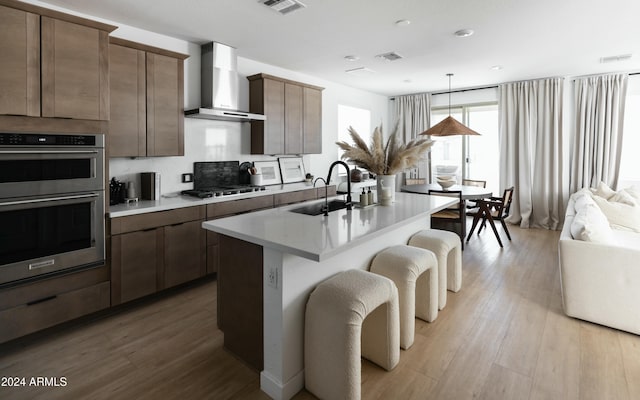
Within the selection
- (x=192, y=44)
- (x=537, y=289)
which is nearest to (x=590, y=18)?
(x=537, y=289)

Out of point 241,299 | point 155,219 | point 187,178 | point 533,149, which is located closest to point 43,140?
point 155,219

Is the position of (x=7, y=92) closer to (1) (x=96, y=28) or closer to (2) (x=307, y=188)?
(1) (x=96, y=28)

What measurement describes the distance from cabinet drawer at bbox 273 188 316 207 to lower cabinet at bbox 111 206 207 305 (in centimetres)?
111

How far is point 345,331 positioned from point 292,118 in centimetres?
379

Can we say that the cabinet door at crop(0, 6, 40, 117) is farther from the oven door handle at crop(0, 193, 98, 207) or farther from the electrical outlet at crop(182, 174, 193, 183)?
the electrical outlet at crop(182, 174, 193, 183)

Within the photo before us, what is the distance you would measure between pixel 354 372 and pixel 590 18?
12.4ft

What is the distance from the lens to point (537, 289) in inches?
141

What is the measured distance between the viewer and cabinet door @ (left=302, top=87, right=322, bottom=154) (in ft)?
17.7

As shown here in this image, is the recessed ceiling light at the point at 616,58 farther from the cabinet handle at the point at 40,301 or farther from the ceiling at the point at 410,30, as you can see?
the cabinet handle at the point at 40,301

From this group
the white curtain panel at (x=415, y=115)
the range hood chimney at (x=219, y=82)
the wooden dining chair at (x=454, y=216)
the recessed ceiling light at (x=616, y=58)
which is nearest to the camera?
the range hood chimney at (x=219, y=82)

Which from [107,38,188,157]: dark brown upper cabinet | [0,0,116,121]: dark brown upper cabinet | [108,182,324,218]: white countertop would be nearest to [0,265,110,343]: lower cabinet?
[108,182,324,218]: white countertop

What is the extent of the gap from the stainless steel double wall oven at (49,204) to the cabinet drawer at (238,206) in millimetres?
1062

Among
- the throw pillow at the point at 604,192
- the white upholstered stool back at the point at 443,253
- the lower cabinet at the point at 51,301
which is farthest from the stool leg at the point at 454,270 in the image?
the lower cabinet at the point at 51,301

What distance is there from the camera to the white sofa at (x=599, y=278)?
272 cm
